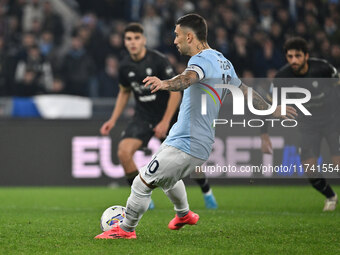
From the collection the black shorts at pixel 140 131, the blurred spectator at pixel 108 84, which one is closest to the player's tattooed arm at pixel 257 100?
the black shorts at pixel 140 131

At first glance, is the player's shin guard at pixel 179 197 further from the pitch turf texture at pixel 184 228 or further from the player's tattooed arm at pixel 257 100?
the player's tattooed arm at pixel 257 100

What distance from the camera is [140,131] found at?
366 inches

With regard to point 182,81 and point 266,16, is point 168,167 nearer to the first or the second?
point 182,81

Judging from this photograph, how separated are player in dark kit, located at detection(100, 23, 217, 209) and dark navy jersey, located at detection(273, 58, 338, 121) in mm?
1396

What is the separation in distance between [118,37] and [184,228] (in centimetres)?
955

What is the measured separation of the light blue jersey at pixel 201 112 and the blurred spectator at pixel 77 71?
9447 mm

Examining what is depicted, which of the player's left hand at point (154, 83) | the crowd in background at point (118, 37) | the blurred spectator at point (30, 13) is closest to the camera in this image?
the player's left hand at point (154, 83)

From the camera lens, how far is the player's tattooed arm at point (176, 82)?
17.3ft

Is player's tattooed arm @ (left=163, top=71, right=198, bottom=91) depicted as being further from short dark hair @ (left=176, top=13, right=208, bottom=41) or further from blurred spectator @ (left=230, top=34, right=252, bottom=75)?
blurred spectator @ (left=230, top=34, right=252, bottom=75)

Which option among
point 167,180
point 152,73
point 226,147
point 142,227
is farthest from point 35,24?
point 167,180

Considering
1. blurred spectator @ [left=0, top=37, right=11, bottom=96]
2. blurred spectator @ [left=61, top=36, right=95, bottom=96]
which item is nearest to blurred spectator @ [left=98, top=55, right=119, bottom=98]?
blurred spectator @ [left=61, top=36, right=95, bottom=96]

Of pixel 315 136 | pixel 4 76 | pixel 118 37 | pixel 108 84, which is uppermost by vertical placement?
pixel 118 37

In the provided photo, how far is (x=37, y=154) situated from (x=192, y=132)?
804cm

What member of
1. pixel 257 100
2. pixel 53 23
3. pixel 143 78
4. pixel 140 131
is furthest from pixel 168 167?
pixel 53 23
